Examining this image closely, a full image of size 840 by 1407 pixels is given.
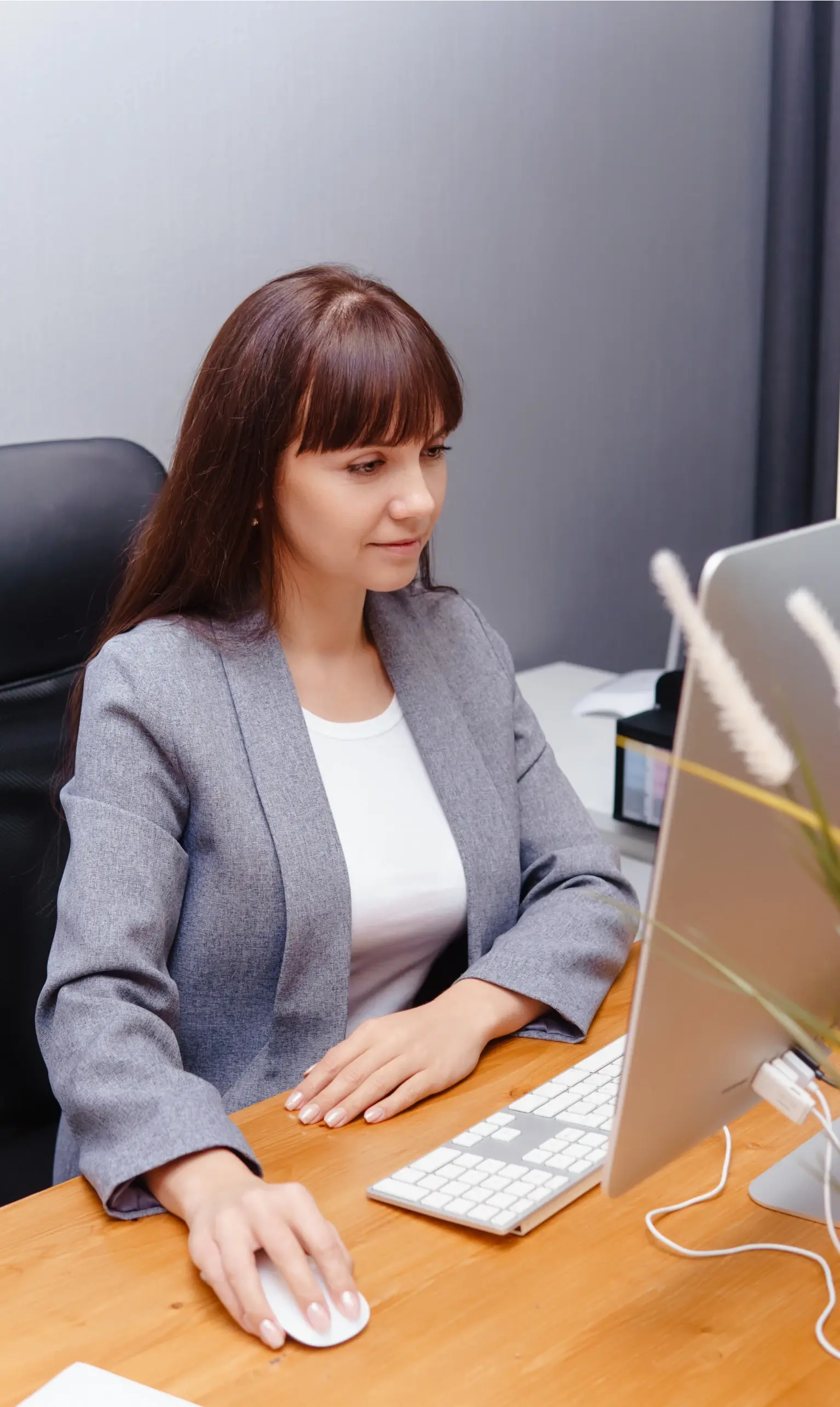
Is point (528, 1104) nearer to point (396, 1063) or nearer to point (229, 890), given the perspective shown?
point (396, 1063)

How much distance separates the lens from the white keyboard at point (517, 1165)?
32.0 inches

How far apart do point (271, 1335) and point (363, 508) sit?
0.64 meters

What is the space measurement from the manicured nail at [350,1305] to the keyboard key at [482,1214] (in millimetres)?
95

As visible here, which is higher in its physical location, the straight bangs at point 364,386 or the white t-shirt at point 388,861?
the straight bangs at point 364,386

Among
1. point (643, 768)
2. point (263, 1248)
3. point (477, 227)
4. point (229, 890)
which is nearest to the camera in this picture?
point (263, 1248)

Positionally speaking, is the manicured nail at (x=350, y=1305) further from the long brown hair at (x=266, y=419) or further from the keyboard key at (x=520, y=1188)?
the long brown hair at (x=266, y=419)

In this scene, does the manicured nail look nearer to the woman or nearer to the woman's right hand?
the woman's right hand

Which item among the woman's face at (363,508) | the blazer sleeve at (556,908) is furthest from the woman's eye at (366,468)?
the blazer sleeve at (556,908)

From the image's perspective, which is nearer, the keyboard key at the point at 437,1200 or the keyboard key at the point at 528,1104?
the keyboard key at the point at 437,1200

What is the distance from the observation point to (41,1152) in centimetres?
125

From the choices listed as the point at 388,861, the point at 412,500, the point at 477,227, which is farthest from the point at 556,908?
the point at 477,227

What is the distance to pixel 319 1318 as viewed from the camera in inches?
28.2

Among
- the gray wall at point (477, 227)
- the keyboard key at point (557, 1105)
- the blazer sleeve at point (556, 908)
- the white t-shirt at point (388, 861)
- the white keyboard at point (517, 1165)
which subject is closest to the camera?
the white keyboard at point (517, 1165)

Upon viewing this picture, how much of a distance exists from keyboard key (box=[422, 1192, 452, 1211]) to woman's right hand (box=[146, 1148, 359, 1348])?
0.20 feet
